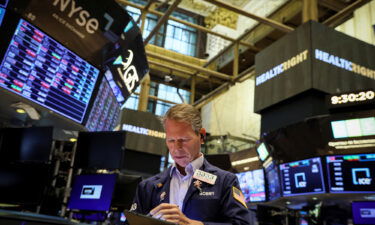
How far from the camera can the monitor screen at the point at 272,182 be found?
5.86 metres

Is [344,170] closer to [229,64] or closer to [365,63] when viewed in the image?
[365,63]

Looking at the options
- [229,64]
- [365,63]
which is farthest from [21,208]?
[229,64]

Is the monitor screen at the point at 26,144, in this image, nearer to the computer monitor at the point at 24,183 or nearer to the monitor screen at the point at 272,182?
the computer monitor at the point at 24,183

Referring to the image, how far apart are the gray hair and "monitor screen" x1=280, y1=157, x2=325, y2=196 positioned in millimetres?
3710

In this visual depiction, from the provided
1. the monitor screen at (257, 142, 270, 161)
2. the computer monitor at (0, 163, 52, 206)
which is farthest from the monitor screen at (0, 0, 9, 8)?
the monitor screen at (257, 142, 270, 161)

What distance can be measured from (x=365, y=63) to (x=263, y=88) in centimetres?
187

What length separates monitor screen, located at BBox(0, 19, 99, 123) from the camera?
361 cm

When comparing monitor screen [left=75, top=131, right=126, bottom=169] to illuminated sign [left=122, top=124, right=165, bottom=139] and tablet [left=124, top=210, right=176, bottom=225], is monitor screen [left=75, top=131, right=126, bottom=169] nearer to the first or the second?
tablet [left=124, top=210, right=176, bottom=225]

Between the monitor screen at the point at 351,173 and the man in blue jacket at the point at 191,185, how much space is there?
3445 mm

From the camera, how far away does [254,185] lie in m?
7.64

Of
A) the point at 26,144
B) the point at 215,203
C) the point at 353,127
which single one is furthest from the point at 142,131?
the point at 215,203

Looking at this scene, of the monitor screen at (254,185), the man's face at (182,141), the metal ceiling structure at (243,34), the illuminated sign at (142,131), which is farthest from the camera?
the illuminated sign at (142,131)

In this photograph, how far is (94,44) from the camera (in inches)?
173

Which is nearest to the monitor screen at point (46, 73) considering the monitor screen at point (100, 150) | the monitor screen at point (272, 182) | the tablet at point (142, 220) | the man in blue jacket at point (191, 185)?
the monitor screen at point (100, 150)
